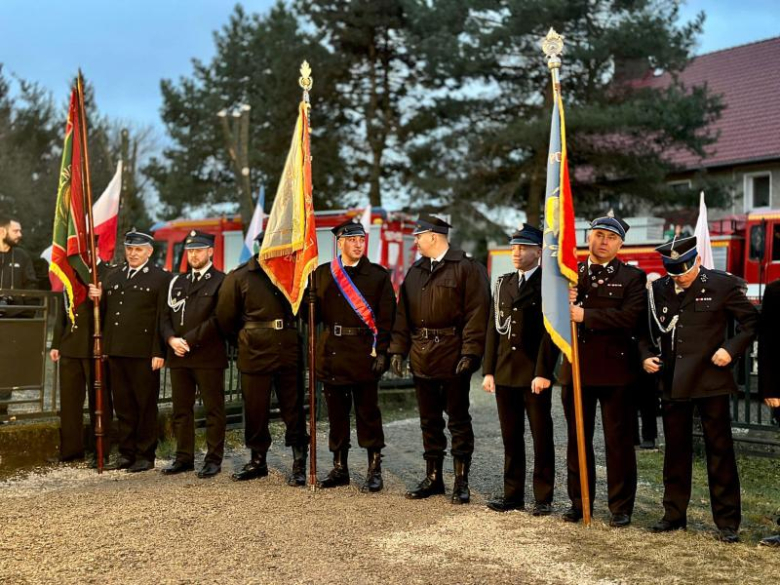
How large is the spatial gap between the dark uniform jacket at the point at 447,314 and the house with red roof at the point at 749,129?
70.0ft

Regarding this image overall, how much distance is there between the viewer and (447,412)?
6.77m

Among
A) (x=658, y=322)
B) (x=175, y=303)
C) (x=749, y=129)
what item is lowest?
(x=658, y=322)

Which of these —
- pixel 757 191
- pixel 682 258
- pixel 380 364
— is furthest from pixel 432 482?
pixel 757 191

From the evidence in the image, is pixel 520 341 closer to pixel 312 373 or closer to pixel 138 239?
pixel 312 373

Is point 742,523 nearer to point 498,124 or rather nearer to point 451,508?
point 451,508

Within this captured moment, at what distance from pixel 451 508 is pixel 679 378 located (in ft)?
6.08

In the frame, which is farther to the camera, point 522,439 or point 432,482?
point 432,482

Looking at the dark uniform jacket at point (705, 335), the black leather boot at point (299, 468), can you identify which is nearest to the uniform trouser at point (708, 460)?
the dark uniform jacket at point (705, 335)

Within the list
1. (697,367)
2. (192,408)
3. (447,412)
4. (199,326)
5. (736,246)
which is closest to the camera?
(697,367)

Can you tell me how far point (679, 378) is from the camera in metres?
5.75

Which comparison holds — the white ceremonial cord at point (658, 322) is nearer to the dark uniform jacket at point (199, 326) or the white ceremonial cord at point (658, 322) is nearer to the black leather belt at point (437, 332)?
the black leather belt at point (437, 332)

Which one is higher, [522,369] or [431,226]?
[431,226]

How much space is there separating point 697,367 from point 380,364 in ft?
7.76

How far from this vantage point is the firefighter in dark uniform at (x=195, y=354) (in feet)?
24.8
